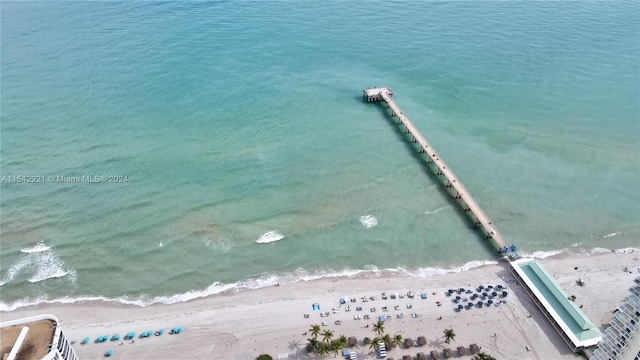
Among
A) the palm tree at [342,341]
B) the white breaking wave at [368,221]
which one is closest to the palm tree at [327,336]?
the palm tree at [342,341]

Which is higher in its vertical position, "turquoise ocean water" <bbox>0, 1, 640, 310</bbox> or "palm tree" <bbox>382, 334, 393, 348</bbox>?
"turquoise ocean water" <bbox>0, 1, 640, 310</bbox>

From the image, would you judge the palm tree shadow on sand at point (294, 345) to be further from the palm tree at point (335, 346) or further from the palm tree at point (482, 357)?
the palm tree at point (482, 357)

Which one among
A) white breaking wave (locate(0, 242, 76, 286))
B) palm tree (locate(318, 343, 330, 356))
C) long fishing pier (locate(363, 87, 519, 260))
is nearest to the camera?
palm tree (locate(318, 343, 330, 356))

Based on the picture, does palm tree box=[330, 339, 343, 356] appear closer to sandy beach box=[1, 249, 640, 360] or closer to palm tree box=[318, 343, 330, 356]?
palm tree box=[318, 343, 330, 356]

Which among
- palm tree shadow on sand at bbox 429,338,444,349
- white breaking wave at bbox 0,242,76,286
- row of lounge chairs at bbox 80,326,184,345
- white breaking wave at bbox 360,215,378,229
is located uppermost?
white breaking wave at bbox 360,215,378,229

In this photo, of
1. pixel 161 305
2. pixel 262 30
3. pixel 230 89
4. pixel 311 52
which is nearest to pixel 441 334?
pixel 161 305

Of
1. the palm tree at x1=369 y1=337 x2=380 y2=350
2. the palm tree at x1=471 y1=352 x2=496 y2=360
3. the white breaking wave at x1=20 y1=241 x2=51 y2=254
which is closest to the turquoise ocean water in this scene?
the white breaking wave at x1=20 y1=241 x2=51 y2=254

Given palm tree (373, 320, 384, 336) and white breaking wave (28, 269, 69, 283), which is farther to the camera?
white breaking wave (28, 269, 69, 283)
